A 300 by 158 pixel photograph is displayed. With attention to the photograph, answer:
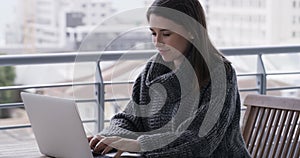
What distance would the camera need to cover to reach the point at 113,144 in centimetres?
192

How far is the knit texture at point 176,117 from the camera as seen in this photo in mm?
1902

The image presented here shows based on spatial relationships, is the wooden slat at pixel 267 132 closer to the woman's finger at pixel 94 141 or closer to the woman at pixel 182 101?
the woman at pixel 182 101

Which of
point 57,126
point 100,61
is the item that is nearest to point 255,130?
point 57,126

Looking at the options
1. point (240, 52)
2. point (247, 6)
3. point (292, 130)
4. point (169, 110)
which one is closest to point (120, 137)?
point (169, 110)

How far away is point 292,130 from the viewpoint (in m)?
2.36

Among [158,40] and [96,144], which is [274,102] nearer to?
[158,40]

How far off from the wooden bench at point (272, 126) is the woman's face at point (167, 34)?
1.81ft

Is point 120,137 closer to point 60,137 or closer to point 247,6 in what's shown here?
point 60,137

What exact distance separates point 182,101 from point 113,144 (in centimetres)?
26

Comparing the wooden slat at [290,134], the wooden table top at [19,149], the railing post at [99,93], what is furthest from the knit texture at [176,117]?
the wooden table top at [19,149]

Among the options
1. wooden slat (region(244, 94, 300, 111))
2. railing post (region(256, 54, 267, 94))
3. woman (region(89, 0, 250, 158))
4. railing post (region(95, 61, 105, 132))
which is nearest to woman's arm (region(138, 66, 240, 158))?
woman (region(89, 0, 250, 158))

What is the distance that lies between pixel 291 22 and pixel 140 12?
11.0 meters

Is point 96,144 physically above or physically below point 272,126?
above

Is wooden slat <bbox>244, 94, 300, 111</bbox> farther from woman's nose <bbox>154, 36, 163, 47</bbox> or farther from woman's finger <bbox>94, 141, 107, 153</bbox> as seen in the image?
woman's finger <bbox>94, 141, 107, 153</bbox>
